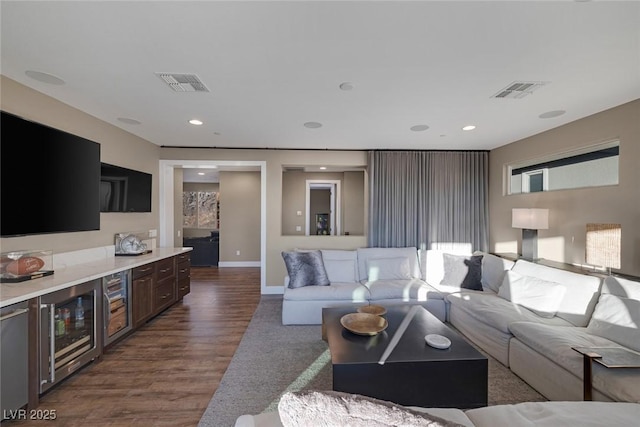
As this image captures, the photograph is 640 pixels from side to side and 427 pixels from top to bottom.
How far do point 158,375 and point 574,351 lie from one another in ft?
11.1

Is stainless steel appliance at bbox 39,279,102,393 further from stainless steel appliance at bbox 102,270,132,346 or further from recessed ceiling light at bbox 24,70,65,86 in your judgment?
recessed ceiling light at bbox 24,70,65,86

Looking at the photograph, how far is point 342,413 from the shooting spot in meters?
0.79

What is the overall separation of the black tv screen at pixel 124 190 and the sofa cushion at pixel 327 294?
2.58 meters

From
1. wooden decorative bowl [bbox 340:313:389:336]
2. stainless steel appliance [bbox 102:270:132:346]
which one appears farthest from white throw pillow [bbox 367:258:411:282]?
stainless steel appliance [bbox 102:270:132:346]

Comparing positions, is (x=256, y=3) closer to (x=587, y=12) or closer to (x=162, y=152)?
(x=587, y=12)

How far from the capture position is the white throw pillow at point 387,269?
13.9ft

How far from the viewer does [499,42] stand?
179 centimetres

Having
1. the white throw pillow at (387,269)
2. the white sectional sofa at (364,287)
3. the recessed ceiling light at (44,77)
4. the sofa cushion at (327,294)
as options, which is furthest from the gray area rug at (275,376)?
the recessed ceiling light at (44,77)

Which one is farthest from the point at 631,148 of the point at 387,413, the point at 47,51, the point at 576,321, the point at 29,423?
the point at 29,423

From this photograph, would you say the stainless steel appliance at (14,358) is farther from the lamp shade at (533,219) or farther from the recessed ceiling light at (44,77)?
the lamp shade at (533,219)

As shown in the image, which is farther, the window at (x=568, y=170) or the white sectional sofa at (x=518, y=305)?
the window at (x=568, y=170)

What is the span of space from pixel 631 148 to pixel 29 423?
5.71 metres

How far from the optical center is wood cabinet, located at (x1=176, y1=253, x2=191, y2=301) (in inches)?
164

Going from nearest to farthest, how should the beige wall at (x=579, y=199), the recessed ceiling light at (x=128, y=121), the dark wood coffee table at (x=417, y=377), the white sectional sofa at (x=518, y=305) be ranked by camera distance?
the dark wood coffee table at (x=417, y=377), the white sectional sofa at (x=518, y=305), the beige wall at (x=579, y=199), the recessed ceiling light at (x=128, y=121)
